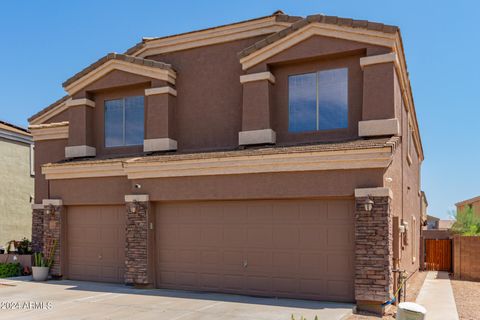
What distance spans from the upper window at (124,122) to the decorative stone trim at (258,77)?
14.0 feet

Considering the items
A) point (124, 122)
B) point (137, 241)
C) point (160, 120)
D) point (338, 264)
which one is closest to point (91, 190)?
point (124, 122)

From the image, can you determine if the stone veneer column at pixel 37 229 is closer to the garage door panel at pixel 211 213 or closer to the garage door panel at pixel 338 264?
the garage door panel at pixel 211 213

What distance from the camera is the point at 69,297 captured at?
12852 mm

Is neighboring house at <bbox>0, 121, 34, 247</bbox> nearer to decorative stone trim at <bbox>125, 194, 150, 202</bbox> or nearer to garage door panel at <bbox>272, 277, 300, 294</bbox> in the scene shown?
decorative stone trim at <bbox>125, 194, 150, 202</bbox>

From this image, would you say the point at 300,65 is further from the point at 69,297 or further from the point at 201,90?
the point at 69,297

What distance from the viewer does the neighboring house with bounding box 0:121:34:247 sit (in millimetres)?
24219

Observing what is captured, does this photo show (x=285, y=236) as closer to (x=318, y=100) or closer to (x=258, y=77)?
(x=318, y=100)

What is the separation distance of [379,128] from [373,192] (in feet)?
6.99

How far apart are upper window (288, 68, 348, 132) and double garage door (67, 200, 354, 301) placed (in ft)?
8.82

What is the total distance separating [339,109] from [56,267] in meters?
11.0

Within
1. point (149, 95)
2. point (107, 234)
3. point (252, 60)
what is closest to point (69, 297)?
point (107, 234)

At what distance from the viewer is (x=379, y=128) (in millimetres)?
12477

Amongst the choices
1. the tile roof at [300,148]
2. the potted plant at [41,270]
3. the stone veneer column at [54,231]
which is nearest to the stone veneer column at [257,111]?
the tile roof at [300,148]

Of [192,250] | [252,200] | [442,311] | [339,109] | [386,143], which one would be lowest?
[442,311]
